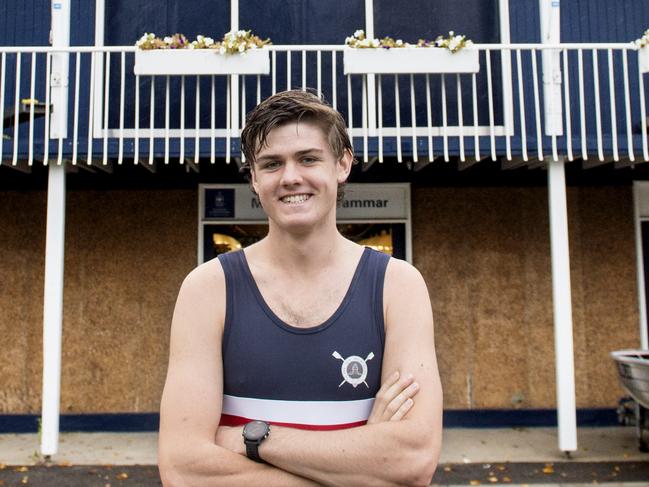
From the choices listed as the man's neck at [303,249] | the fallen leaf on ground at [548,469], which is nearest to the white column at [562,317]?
the fallen leaf on ground at [548,469]

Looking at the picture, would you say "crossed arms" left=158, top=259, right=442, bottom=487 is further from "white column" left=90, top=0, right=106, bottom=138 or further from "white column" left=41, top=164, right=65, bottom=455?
"white column" left=90, top=0, right=106, bottom=138

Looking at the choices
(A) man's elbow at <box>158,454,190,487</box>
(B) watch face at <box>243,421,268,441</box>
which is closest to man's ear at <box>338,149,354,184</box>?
(B) watch face at <box>243,421,268,441</box>

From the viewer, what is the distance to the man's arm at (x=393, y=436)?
64.1 inches

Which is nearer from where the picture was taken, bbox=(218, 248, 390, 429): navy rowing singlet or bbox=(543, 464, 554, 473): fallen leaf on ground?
bbox=(218, 248, 390, 429): navy rowing singlet

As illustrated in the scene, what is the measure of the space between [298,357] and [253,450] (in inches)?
10.7

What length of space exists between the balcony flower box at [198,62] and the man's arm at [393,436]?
492 centimetres

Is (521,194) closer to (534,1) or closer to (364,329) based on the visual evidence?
(534,1)

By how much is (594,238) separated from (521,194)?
1088 mm

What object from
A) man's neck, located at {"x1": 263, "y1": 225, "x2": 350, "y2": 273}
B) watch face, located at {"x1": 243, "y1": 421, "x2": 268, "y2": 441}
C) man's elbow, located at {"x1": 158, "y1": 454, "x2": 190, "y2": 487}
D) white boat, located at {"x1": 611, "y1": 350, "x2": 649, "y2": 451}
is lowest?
white boat, located at {"x1": 611, "y1": 350, "x2": 649, "y2": 451}

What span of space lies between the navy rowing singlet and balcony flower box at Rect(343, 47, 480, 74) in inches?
197

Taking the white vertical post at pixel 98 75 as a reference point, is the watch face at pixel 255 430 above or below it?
below

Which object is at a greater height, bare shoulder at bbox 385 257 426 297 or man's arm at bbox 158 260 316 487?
bare shoulder at bbox 385 257 426 297

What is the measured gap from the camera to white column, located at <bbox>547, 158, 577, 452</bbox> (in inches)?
247

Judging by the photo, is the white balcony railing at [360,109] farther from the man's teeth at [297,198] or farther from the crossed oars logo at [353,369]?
the crossed oars logo at [353,369]
